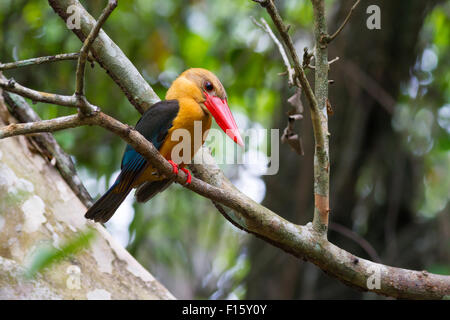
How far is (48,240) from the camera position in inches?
107

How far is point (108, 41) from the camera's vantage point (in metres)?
2.75

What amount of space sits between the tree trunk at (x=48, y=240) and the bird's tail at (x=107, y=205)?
127 mm

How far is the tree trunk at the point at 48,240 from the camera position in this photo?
8.48 feet

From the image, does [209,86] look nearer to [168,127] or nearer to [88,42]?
Result: [168,127]

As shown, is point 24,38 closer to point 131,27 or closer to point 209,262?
point 131,27

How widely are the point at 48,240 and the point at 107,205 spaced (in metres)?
0.34

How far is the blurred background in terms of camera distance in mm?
4469

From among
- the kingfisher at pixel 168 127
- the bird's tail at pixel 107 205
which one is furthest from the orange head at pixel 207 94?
the bird's tail at pixel 107 205

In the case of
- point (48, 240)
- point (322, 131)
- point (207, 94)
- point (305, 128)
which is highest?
point (305, 128)

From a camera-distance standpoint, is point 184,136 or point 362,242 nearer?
point 184,136

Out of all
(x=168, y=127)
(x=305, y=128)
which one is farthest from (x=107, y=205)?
(x=305, y=128)

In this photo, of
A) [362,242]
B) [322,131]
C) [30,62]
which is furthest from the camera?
[362,242]

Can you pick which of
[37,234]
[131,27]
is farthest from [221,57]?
[37,234]
